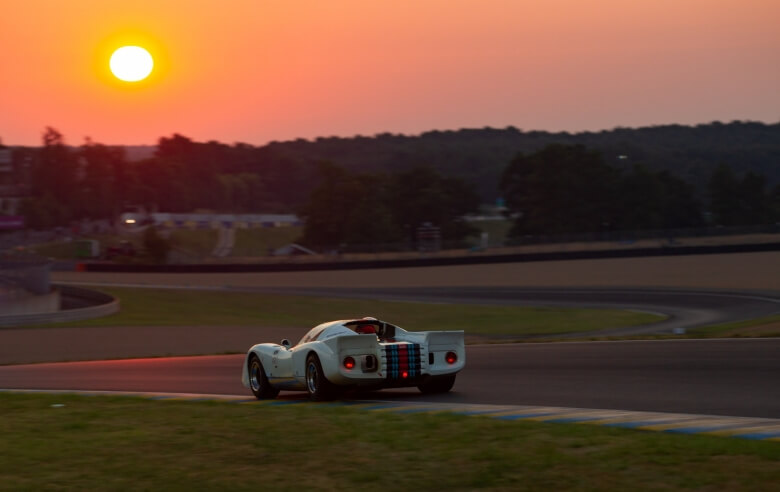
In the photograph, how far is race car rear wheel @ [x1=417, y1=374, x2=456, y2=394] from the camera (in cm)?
1164

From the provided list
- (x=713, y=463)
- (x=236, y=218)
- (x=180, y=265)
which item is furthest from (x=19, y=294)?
(x=236, y=218)

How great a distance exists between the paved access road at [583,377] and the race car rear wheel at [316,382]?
0.93 metres

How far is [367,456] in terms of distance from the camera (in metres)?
7.02

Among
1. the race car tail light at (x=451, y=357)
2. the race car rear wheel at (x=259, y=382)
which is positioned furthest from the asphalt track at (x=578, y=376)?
the race car rear wheel at (x=259, y=382)

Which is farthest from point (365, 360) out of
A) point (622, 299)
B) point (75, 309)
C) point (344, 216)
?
point (344, 216)

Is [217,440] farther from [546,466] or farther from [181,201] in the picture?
[181,201]

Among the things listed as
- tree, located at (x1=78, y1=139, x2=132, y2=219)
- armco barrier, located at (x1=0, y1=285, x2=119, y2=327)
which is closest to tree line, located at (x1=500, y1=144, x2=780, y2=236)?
armco barrier, located at (x1=0, y1=285, x2=119, y2=327)

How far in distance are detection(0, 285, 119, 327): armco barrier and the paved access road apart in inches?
583

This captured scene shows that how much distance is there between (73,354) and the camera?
2534cm

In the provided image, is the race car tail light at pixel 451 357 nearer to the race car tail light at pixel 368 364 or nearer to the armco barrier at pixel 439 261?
the race car tail light at pixel 368 364

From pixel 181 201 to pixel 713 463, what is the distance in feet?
606

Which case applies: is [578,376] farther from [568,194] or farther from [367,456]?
[568,194]

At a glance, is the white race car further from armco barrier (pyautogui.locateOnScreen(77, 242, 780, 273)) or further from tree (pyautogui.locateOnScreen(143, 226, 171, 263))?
tree (pyautogui.locateOnScreen(143, 226, 171, 263))

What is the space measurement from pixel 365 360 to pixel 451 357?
1119 millimetres
